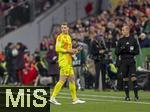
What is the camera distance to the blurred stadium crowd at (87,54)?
28.5 m

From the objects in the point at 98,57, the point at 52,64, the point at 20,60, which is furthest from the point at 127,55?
the point at 20,60

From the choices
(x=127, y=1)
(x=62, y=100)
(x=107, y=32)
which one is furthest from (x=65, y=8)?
(x=62, y=100)

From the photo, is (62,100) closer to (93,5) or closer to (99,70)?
(99,70)

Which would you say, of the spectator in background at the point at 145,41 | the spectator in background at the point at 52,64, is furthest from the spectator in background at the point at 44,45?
the spectator in background at the point at 145,41

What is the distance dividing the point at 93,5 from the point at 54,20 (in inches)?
92.3

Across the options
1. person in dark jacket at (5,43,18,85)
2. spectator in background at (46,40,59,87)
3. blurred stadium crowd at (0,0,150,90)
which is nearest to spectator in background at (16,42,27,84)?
blurred stadium crowd at (0,0,150,90)

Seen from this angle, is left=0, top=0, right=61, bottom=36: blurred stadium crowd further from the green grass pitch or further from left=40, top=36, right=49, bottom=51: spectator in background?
the green grass pitch

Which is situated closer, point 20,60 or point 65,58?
point 65,58

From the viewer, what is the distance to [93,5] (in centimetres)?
3953

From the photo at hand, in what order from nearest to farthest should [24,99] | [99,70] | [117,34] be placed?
[24,99] → [99,70] → [117,34]

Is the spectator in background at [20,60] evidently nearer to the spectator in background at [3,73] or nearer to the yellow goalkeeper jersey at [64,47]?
the spectator in background at [3,73]

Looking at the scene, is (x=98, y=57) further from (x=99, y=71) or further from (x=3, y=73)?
(x=3, y=73)

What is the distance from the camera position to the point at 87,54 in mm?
30438

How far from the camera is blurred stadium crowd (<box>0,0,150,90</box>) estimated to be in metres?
28.5
